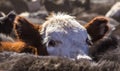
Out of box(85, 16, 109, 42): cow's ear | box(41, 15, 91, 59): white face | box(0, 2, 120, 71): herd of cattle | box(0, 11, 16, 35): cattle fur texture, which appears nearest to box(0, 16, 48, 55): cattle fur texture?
box(0, 2, 120, 71): herd of cattle

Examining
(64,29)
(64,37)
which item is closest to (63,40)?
(64,37)

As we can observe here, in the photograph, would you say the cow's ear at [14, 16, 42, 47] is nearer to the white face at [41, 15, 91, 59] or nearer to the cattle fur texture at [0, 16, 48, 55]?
the cattle fur texture at [0, 16, 48, 55]

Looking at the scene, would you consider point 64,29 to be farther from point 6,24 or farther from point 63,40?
point 6,24

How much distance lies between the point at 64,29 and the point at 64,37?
0.12 m

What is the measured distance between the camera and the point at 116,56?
4.18 metres

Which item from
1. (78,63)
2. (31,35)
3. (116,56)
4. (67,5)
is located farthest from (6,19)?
→ (67,5)

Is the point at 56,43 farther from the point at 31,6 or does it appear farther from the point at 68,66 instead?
the point at 31,6

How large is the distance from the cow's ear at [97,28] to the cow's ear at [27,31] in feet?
2.39

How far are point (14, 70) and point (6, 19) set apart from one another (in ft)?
15.2

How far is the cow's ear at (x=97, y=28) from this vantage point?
5.96 metres

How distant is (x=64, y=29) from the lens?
216 inches

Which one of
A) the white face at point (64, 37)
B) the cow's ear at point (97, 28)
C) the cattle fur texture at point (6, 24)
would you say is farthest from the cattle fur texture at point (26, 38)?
the cattle fur texture at point (6, 24)

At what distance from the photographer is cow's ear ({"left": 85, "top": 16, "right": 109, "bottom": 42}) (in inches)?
235

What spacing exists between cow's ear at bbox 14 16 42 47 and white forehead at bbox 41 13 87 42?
0.38 ft
